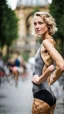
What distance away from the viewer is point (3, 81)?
1334 inches

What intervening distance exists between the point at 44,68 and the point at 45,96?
245 millimetres

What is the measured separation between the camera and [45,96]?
5.25 m

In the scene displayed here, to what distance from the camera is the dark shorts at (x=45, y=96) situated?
5230 millimetres

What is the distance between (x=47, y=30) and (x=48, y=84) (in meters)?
0.48

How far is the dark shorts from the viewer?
5.23 meters

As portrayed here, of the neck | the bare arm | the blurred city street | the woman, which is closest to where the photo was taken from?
the bare arm

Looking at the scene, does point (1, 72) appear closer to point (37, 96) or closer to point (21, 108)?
point (21, 108)

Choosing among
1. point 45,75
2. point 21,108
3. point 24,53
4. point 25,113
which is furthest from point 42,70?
point 24,53

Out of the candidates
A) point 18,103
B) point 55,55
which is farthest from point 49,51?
point 18,103

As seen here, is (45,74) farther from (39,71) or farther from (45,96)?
(45,96)

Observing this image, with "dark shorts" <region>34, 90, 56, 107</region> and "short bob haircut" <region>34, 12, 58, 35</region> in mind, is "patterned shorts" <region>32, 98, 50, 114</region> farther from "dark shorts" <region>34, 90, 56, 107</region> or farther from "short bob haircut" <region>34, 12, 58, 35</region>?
"short bob haircut" <region>34, 12, 58, 35</region>

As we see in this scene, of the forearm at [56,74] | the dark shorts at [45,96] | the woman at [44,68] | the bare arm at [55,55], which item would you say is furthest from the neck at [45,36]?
the dark shorts at [45,96]

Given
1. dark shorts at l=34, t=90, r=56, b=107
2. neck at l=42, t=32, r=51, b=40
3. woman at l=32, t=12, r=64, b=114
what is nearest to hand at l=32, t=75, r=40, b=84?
woman at l=32, t=12, r=64, b=114

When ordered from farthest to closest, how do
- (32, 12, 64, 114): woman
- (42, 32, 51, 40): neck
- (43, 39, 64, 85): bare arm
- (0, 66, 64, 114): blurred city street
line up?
(0, 66, 64, 114): blurred city street, (42, 32, 51, 40): neck, (32, 12, 64, 114): woman, (43, 39, 64, 85): bare arm
